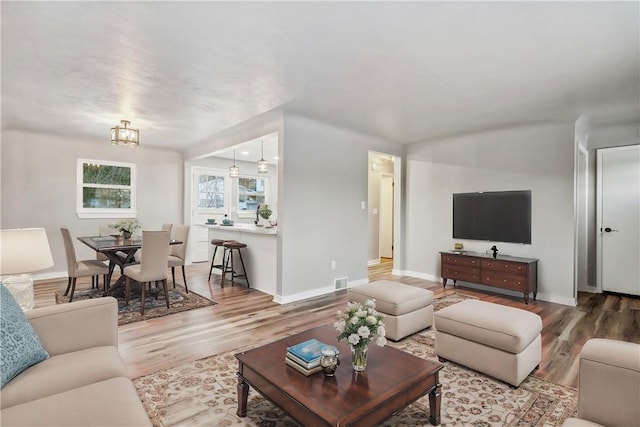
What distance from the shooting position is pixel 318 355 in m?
1.81

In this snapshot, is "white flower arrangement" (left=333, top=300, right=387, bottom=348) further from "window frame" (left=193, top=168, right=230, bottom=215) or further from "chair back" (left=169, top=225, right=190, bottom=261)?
"window frame" (left=193, top=168, right=230, bottom=215)

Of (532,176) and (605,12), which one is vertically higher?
(605,12)

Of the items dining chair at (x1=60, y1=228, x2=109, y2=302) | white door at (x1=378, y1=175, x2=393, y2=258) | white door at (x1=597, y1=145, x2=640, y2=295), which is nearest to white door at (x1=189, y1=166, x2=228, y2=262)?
dining chair at (x1=60, y1=228, x2=109, y2=302)

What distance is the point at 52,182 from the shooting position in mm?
5812

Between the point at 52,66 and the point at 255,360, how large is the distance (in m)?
3.26

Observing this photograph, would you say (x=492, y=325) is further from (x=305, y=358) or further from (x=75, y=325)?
(x=75, y=325)

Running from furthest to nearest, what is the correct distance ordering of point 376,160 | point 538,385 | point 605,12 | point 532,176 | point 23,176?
point 376,160
point 23,176
point 532,176
point 538,385
point 605,12

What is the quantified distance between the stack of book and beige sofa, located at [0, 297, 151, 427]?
2.47ft

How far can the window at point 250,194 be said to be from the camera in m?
8.55

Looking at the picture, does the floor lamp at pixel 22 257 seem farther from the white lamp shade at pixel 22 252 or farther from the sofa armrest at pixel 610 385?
the sofa armrest at pixel 610 385

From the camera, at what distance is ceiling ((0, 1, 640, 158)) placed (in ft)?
7.21

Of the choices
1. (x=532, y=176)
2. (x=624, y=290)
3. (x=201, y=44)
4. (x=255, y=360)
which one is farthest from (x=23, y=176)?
(x=624, y=290)

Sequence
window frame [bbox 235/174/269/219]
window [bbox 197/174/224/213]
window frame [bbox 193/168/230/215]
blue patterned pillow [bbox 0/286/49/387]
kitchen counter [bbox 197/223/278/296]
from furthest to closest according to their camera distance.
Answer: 1. window frame [bbox 235/174/269/219]
2. window [bbox 197/174/224/213]
3. window frame [bbox 193/168/230/215]
4. kitchen counter [bbox 197/223/278/296]
5. blue patterned pillow [bbox 0/286/49/387]

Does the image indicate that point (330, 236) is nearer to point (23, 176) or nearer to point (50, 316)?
point (50, 316)
